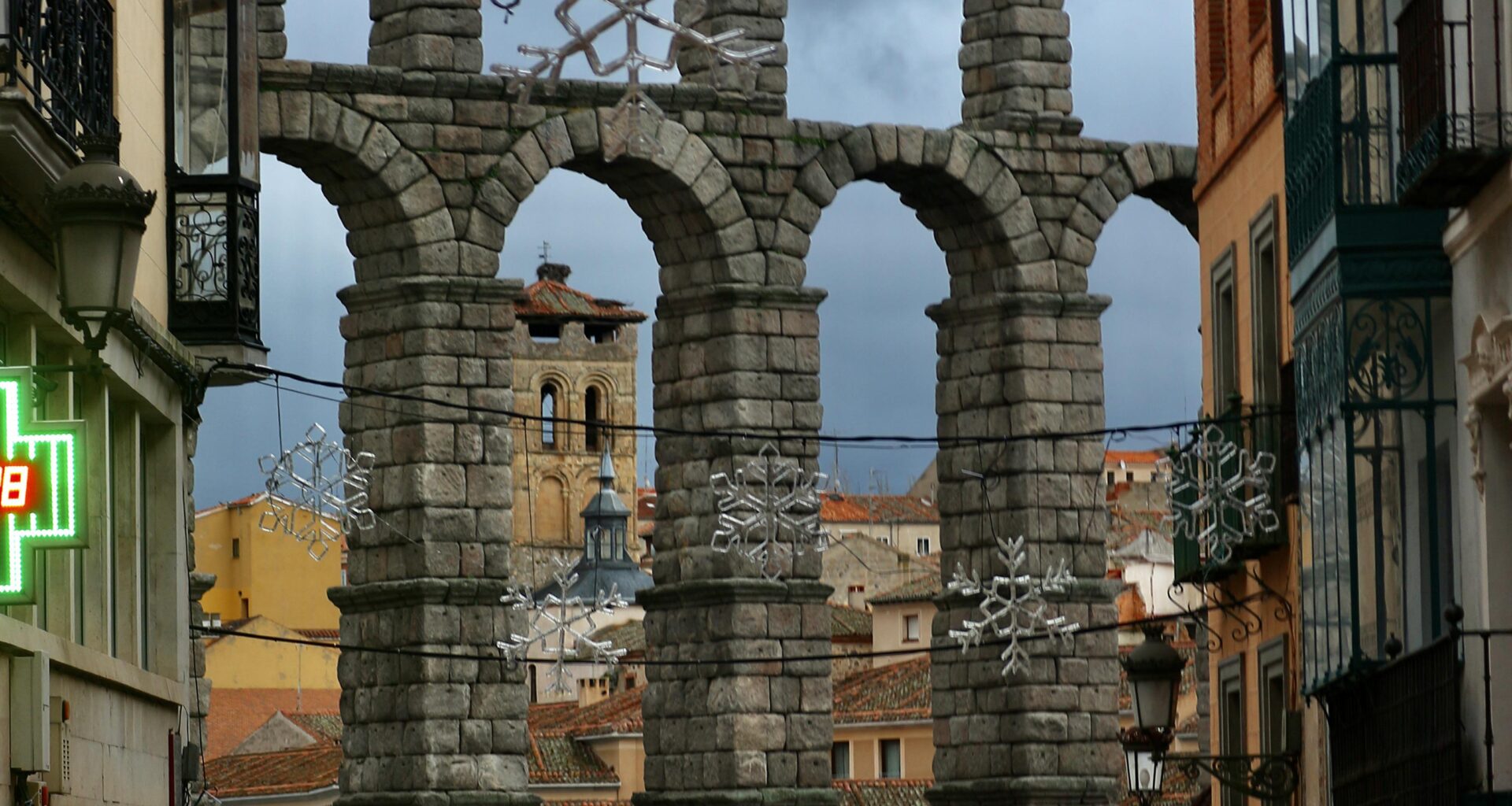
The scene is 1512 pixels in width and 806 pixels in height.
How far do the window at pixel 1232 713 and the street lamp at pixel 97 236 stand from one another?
33.1 feet

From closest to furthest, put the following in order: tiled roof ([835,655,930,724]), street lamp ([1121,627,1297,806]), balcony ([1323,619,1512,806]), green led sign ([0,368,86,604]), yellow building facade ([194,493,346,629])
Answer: green led sign ([0,368,86,604]), balcony ([1323,619,1512,806]), street lamp ([1121,627,1297,806]), tiled roof ([835,655,930,724]), yellow building facade ([194,493,346,629])

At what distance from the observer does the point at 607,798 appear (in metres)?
50.1

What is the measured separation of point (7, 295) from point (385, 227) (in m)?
14.2

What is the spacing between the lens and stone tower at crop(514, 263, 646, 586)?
107312mm

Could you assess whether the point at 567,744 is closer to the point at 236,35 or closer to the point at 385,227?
the point at 385,227

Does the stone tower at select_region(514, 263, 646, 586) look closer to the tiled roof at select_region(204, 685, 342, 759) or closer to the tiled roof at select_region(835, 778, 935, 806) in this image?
the tiled roof at select_region(204, 685, 342, 759)

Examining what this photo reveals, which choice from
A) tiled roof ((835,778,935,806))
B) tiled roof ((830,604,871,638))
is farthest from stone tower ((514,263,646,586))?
tiled roof ((835,778,935,806))

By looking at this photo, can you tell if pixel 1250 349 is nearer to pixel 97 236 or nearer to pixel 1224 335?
pixel 1224 335

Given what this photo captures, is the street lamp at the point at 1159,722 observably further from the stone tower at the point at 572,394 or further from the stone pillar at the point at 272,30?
the stone tower at the point at 572,394

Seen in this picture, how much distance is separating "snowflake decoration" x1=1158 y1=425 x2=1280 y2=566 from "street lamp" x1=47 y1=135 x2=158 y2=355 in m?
8.71

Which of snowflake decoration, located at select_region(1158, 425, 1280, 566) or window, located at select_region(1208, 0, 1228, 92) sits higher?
window, located at select_region(1208, 0, 1228, 92)

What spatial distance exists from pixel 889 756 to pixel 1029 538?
22625mm

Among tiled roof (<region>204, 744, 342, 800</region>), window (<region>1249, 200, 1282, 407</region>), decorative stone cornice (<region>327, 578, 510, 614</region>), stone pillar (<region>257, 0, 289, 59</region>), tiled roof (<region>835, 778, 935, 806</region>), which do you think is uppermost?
stone pillar (<region>257, 0, 289, 59</region>)

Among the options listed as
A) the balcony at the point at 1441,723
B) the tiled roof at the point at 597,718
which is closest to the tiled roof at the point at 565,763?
the tiled roof at the point at 597,718
